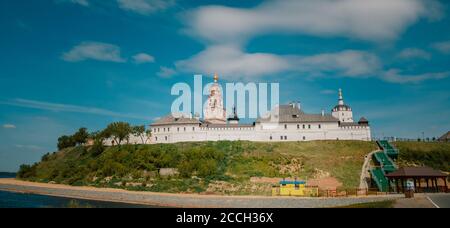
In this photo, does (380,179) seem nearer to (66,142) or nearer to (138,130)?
(138,130)

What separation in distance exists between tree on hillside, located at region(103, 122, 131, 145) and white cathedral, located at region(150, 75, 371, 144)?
254 inches

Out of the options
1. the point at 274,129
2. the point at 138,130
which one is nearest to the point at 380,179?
the point at 274,129

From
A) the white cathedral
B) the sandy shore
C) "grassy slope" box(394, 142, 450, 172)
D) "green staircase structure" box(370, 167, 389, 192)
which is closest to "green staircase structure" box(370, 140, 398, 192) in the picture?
"green staircase structure" box(370, 167, 389, 192)

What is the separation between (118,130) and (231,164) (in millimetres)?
30901

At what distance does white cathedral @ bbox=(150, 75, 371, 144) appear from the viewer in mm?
69125

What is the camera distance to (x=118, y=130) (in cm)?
7288

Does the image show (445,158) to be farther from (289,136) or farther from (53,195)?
(53,195)

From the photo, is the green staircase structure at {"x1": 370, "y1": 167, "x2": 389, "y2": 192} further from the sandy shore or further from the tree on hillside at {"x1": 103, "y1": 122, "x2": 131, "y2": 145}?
the tree on hillside at {"x1": 103, "y1": 122, "x2": 131, "y2": 145}

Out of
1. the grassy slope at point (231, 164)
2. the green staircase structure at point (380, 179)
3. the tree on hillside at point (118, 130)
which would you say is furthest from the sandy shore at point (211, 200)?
the tree on hillside at point (118, 130)

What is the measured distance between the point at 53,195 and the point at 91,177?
965 cm

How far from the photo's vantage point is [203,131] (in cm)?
7369

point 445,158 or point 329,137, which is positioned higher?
point 329,137
